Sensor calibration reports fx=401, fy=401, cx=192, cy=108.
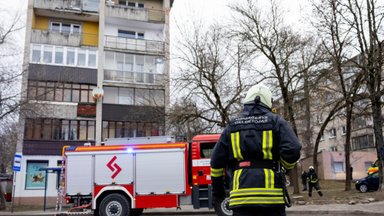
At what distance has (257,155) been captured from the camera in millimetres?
3641

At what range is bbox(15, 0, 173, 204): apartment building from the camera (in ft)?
97.7

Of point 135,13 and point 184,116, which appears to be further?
point 135,13

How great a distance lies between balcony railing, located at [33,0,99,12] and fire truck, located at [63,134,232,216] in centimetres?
2201

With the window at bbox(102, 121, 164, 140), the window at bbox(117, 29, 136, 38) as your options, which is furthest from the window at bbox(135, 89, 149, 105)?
the window at bbox(117, 29, 136, 38)

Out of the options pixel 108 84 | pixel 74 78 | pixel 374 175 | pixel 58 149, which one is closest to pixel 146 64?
pixel 108 84

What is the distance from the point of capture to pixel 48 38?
106ft

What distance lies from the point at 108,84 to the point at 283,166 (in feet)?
99.8

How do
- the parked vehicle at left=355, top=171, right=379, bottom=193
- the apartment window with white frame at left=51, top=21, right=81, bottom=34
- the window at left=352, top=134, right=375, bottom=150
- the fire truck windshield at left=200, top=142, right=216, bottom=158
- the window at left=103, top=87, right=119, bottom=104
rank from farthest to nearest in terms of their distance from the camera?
the window at left=352, top=134, right=375, bottom=150 < the apartment window with white frame at left=51, top=21, right=81, bottom=34 < the window at left=103, top=87, right=119, bottom=104 < the parked vehicle at left=355, top=171, right=379, bottom=193 < the fire truck windshield at left=200, top=142, right=216, bottom=158

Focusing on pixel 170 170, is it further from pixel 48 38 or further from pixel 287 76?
pixel 48 38

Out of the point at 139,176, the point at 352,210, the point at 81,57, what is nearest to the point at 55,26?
the point at 81,57

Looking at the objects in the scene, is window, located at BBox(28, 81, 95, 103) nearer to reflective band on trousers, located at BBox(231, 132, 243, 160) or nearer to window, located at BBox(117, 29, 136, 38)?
window, located at BBox(117, 29, 136, 38)

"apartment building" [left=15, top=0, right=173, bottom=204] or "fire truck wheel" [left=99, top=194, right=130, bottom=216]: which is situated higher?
"apartment building" [left=15, top=0, right=173, bottom=204]

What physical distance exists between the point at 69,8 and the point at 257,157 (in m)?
32.8

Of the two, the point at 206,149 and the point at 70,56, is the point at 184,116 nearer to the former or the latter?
the point at 206,149
